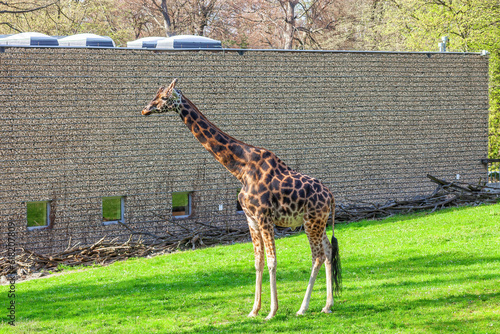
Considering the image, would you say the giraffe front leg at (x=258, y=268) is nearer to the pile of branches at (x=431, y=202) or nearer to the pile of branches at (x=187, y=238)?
the pile of branches at (x=187, y=238)

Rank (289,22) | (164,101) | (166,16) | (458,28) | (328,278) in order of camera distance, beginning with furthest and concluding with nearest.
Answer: (289,22)
(166,16)
(458,28)
(328,278)
(164,101)

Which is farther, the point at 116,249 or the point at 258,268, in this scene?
the point at 116,249

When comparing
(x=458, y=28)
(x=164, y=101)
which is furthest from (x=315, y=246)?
(x=458, y=28)

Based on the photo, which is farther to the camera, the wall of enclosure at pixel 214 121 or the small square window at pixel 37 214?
the small square window at pixel 37 214

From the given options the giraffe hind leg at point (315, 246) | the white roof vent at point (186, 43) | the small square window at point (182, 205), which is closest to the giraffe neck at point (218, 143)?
the giraffe hind leg at point (315, 246)

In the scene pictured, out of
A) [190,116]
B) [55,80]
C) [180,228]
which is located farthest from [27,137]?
[190,116]

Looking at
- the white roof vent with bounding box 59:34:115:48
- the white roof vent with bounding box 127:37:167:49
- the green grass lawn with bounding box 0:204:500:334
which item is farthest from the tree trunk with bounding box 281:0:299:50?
the green grass lawn with bounding box 0:204:500:334

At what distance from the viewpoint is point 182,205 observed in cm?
1714

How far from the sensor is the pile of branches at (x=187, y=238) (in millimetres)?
13914

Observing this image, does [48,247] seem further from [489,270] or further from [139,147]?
[489,270]

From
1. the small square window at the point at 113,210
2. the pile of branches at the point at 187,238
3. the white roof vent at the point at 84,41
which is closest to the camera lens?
the pile of branches at the point at 187,238

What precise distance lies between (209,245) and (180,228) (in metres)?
1.08

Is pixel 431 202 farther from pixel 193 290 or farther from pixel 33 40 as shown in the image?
pixel 33 40

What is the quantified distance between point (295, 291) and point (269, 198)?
2432mm
